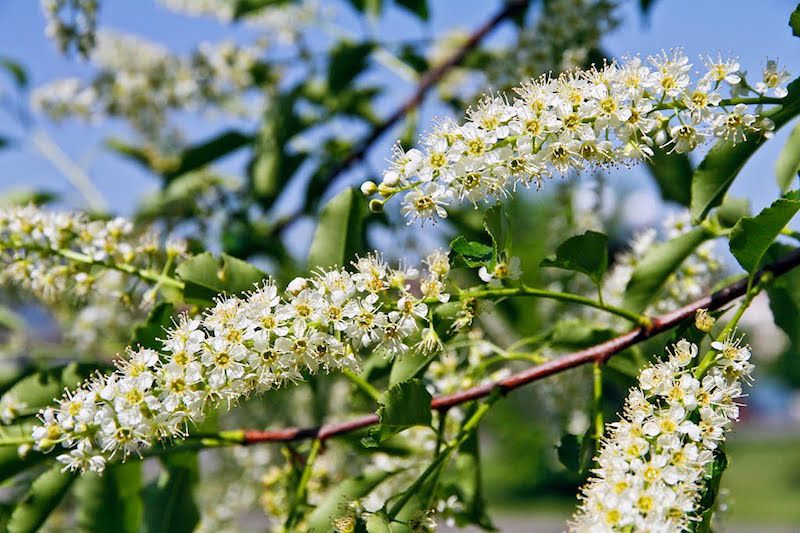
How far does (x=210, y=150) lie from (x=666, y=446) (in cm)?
223

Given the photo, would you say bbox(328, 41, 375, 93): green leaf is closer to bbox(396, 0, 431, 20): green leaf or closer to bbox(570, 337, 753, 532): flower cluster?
bbox(396, 0, 431, 20): green leaf

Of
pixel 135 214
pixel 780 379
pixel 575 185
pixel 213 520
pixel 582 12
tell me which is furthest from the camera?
pixel 780 379

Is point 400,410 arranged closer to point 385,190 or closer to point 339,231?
point 385,190

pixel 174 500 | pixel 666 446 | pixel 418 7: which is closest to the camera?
pixel 666 446

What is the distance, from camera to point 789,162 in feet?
4.99

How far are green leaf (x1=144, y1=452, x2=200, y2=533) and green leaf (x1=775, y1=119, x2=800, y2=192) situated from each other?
1361mm

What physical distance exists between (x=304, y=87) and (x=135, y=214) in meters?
0.90

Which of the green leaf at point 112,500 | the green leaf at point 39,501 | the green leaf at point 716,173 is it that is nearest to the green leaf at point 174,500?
the green leaf at point 112,500

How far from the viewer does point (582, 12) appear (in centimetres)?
239

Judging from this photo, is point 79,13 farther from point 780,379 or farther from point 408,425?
point 780,379

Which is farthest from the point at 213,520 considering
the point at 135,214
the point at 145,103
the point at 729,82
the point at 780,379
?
the point at 780,379

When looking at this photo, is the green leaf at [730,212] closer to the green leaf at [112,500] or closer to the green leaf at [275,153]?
the green leaf at [112,500]

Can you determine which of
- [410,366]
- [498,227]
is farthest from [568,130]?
[410,366]

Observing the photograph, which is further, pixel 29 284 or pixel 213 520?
pixel 213 520
